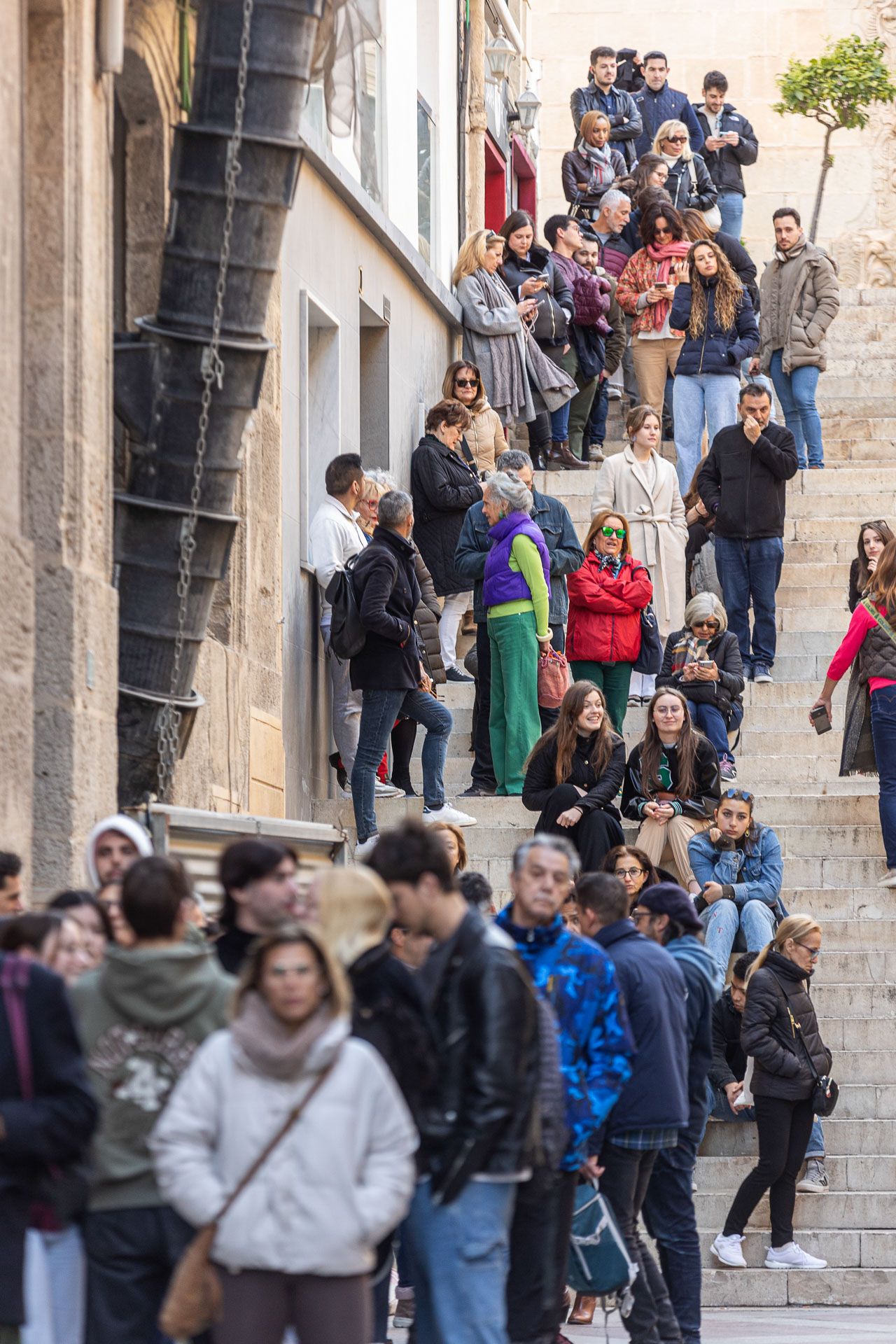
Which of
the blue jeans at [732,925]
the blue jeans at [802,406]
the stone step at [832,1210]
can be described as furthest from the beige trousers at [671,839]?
the blue jeans at [802,406]

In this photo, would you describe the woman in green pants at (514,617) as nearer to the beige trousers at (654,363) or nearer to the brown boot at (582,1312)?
the brown boot at (582,1312)

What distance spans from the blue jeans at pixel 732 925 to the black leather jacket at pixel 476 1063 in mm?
6469

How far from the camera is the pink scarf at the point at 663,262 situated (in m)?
19.4

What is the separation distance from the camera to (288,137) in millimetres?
11125

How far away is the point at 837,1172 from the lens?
12727mm

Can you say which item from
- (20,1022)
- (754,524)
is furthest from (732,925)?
(20,1022)

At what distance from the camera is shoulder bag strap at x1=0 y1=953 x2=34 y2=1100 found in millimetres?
5934

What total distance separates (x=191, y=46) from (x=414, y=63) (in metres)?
8.05

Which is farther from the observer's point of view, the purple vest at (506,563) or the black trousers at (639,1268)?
the purple vest at (506,563)

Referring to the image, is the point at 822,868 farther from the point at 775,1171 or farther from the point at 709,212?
the point at 709,212

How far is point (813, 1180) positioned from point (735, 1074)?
0.69 metres

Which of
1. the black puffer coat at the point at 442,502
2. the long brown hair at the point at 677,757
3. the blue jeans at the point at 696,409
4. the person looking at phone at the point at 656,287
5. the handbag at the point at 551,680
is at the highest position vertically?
the person looking at phone at the point at 656,287

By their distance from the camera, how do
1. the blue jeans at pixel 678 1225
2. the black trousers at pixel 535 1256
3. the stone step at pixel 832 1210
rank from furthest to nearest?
1. the stone step at pixel 832 1210
2. the blue jeans at pixel 678 1225
3. the black trousers at pixel 535 1256

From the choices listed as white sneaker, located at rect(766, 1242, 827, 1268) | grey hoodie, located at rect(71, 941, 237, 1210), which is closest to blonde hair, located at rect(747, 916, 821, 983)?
white sneaker, located at rect(766, 1242, 827, 1268)
